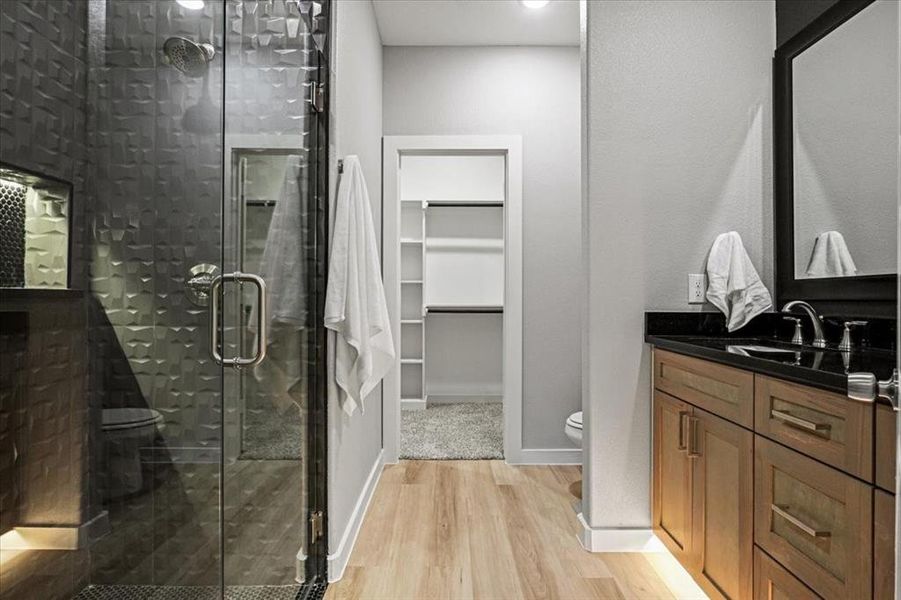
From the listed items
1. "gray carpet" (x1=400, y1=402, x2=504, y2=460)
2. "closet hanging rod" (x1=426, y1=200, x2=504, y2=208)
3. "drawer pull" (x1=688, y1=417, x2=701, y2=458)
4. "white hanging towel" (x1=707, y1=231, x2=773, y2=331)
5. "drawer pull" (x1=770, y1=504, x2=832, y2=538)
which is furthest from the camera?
"closet hanging rod" (x1=426, y1=200, x2=504, y2=208)

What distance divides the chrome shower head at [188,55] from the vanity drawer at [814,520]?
66.6 inches

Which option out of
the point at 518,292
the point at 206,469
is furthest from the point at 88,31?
the point at 518,292

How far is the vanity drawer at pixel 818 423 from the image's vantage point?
3.81 ft

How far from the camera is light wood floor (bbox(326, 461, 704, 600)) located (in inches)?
76.7

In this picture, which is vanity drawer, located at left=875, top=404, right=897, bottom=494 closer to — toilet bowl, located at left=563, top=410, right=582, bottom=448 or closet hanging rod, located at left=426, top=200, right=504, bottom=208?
toilet bowl, located at left=563, top=410, right=582, bottom=448

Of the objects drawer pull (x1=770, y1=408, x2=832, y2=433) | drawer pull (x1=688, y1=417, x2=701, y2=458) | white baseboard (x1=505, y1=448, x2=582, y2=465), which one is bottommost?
white baseboard (x1=505, y1=448, x2=582, y2=465)

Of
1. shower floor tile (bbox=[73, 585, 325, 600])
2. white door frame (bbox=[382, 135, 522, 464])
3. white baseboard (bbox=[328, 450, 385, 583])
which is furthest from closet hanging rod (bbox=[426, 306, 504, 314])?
shower floor tile (bbox=[73, 585, 325, 600])

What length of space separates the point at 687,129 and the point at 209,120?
191 cm

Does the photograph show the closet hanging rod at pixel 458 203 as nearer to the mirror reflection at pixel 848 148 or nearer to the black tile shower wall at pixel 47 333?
the mirror reflection at pixel 848 148

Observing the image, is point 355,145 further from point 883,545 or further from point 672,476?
point 883,545

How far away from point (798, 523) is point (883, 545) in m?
0.26

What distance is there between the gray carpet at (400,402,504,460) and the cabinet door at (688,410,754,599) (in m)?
1.77

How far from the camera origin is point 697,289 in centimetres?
228

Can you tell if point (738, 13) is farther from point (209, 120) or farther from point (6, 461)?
point (6, 461)
